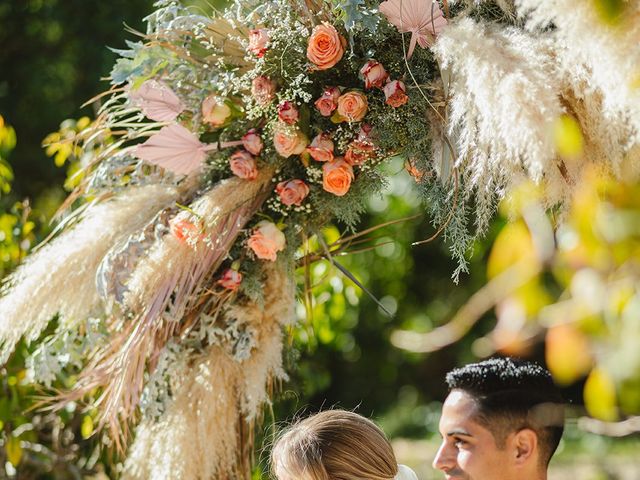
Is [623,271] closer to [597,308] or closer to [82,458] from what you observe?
[597,308]

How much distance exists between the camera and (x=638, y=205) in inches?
30.5

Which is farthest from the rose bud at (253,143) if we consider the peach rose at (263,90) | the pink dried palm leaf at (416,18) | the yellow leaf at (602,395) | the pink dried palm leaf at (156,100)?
the yellow leaf at (602,395)

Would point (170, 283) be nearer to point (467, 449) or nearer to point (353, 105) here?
point (353, 105)

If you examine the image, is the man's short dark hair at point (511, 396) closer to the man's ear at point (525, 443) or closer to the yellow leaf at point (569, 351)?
the man's ear at point (525, 443)

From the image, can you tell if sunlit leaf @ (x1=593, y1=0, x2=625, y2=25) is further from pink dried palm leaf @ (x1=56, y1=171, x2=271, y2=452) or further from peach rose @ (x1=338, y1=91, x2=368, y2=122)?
pink dried palm leaf @ (x1=56, y1=171, x2=271, y2=452)

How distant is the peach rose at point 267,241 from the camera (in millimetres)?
2320

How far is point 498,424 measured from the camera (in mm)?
2498

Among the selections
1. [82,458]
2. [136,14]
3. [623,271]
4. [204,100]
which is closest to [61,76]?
[136,14]

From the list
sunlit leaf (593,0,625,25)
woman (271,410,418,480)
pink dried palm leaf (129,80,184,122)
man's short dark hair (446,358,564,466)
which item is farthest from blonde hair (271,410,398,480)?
sunlit leaf (593,0,625,25)

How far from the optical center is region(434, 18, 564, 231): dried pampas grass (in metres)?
1.53

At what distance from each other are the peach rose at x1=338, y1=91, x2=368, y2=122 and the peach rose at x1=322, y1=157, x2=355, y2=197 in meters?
0.14

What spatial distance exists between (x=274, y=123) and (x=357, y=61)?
0.87 feet

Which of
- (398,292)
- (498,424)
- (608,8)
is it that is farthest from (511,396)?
(398,292)

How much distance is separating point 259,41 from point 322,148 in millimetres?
312
